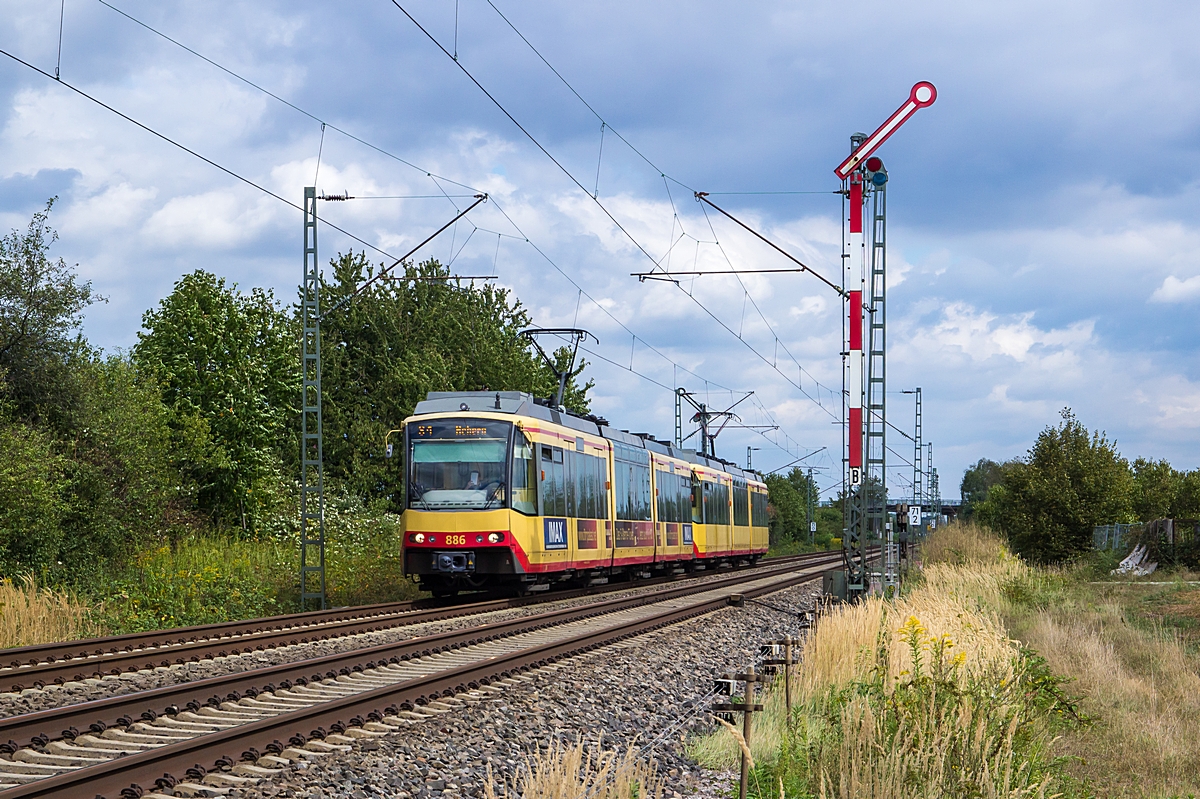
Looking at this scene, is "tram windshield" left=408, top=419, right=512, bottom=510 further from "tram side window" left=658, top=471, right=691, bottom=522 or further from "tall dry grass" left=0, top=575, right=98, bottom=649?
"tram side window" left=658, top=471, right=691, bottom=522

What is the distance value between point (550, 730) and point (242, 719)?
242cm

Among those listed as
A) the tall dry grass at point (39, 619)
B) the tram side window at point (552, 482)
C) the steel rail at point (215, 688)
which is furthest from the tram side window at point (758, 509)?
the tall dry grass at point (39, 619)

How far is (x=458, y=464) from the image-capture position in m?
22.0

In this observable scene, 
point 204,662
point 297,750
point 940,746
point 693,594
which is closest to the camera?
point 940,746

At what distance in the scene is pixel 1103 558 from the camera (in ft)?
117

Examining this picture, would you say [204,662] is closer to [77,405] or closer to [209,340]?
[77,405]

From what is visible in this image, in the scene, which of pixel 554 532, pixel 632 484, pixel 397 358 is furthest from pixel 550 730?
pixel 397 358

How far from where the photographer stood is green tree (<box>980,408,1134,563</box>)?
1444 inches

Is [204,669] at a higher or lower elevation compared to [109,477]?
lower

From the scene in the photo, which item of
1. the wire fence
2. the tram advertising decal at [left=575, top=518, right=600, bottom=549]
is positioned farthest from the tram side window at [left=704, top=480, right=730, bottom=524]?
the tram advertising decal at [left=575, top=518, right=600, bottom=549]

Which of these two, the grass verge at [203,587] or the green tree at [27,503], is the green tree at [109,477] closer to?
the grass verge at [203,587]

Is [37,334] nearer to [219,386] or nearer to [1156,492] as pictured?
[219,386]

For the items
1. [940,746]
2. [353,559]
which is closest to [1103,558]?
[353,559]

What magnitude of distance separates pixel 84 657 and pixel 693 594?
49.5ft
